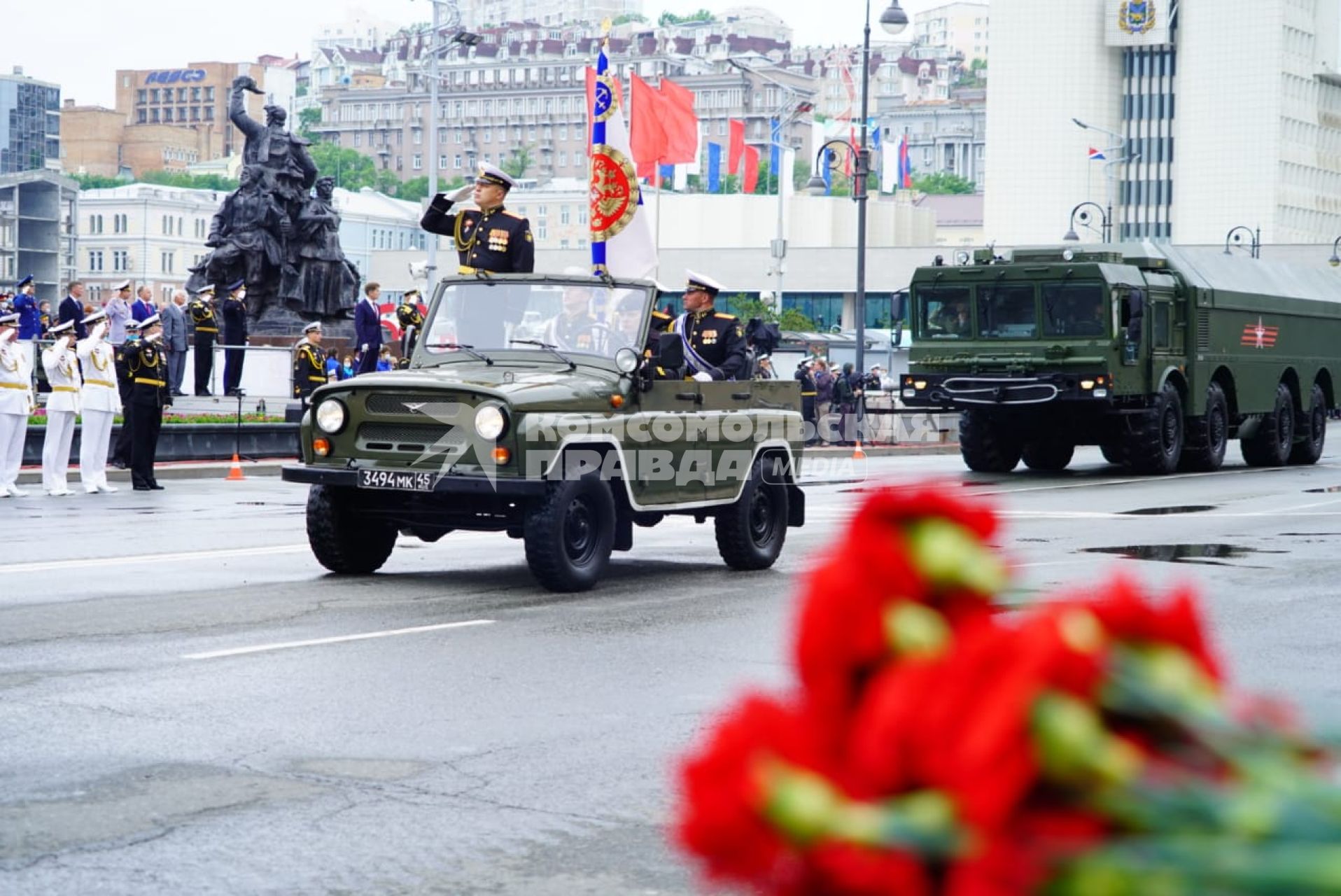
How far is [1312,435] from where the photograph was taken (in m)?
32.4

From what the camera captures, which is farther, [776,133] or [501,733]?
[776,133]

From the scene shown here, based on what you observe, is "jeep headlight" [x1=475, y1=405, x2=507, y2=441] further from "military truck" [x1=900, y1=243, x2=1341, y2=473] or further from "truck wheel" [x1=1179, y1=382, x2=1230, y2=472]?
"truck wheel" [x1=1179, y1=382, x2=1230, y2=472]

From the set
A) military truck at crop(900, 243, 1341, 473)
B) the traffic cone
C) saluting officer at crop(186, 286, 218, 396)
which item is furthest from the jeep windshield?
saluting officer at crop(186, 286, 218, 396)

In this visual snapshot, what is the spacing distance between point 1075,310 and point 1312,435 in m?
7.55

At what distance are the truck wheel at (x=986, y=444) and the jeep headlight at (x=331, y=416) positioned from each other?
1629 centimetres

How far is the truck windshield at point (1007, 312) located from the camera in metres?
27.2

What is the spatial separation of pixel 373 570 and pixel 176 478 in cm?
1292

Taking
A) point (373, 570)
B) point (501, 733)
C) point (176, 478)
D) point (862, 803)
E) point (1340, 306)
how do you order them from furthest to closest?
point (1340, 306) → point (176, 478) → point (373, 570) → point (501, 733) → point (862, 803)

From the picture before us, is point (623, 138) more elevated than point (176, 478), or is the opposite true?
point (623, 138)

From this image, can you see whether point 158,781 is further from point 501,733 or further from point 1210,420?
point 1210,420

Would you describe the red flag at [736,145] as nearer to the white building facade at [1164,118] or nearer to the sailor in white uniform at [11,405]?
the white building facade at [1164,118]

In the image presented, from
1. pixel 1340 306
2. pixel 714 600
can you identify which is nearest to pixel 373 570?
pixel 714 600

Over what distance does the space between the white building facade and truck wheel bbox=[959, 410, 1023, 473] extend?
107167 millimetres

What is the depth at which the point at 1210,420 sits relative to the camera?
95.1 feet
